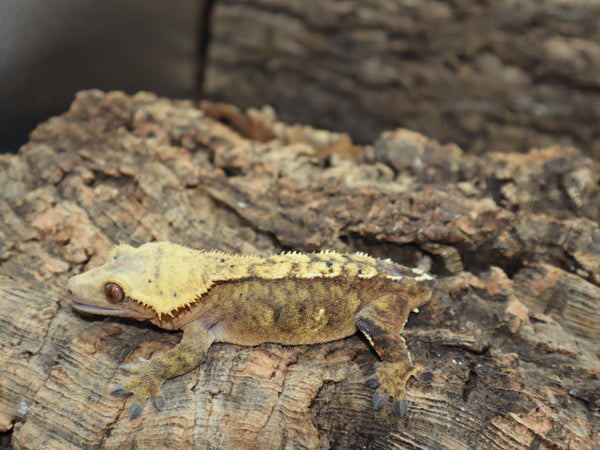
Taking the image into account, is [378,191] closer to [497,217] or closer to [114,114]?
[497,217]

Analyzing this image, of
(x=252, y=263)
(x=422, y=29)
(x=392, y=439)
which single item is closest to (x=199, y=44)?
(x=422, y=29)

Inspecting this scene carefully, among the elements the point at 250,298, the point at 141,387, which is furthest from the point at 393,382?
the point at 141,387

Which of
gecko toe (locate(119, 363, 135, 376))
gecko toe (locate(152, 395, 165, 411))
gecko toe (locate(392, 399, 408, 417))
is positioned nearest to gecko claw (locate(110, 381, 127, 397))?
gecko toe (locate(119, 363, 135, 376))

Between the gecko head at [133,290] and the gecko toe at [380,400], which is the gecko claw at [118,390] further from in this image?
the gecko toe at [380,400]

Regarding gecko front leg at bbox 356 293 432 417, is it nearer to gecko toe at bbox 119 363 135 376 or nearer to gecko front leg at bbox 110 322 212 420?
gecko front leg at bbox 110 322 212 420

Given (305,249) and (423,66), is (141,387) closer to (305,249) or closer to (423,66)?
(305,249)
